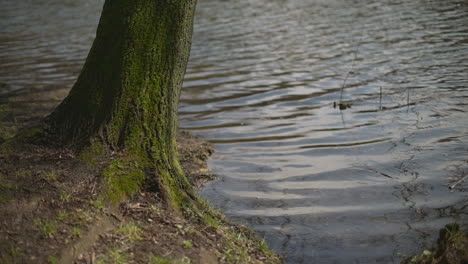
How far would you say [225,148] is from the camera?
7789mm

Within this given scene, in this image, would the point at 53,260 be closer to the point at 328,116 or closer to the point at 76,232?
the point at 76,232

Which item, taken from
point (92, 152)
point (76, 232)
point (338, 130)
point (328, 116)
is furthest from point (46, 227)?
point (328, 116)

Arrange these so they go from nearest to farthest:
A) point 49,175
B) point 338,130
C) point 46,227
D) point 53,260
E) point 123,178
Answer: point 53,260 < point 46,227 < point 49,175 < point 123,178 < point 338,130

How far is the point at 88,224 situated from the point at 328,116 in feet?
19.2

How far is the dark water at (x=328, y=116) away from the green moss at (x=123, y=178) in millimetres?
1508

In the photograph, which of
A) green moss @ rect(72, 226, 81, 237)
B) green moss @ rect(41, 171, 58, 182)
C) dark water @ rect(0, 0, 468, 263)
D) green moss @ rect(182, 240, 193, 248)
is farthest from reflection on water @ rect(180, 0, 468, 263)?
green moss @ rect(41, 171, 58, 182)

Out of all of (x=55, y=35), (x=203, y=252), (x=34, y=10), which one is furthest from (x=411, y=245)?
(x=34, y=10)

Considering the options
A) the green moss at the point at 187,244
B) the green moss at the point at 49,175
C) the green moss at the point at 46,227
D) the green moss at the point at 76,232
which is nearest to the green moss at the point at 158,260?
the green moss at the point at 187,244

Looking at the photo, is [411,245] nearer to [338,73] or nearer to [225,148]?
[225,148]

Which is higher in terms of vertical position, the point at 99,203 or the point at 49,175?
the point at 49,175

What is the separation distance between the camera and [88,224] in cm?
380

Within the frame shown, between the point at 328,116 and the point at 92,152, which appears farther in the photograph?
the point at 328,116

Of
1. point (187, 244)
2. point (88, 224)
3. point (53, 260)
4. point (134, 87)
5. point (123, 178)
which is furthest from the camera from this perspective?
point (134, 87)

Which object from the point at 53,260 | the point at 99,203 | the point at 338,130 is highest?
the point at 99,203
